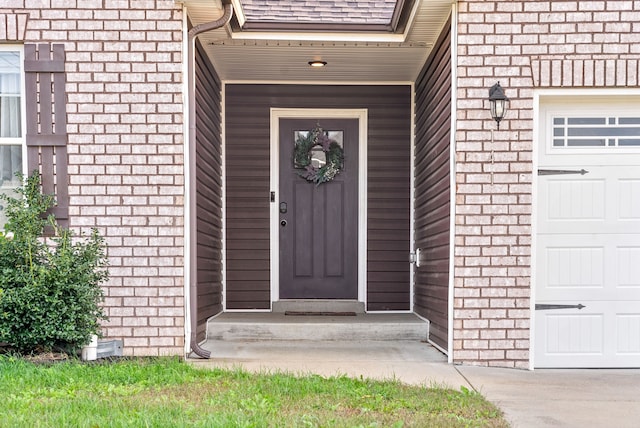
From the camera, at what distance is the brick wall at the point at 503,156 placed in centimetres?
470

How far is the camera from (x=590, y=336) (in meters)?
4.88

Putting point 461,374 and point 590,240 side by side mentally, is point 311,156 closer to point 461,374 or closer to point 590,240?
point 590,240

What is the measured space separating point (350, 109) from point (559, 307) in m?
2.95

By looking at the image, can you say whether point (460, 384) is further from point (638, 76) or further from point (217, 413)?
point (638, 76)

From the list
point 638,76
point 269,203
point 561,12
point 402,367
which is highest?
point 561,12

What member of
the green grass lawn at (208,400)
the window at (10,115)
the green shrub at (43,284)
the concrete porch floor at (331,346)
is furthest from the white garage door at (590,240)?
the window at (10,115)

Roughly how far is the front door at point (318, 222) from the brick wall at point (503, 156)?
6.98ft

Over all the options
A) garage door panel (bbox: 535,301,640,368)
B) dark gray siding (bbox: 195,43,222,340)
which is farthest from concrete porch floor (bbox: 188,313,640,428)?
dark gray siding (bbox: 195,43,222,340)

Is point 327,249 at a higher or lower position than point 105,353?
higher

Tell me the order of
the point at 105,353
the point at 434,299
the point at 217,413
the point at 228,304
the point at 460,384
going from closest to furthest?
the point at 217,413, the point at 460,384, the point at 105,353, the point at 434,299, the point at 228,304

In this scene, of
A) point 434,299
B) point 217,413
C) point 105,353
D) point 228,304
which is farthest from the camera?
point 228,304

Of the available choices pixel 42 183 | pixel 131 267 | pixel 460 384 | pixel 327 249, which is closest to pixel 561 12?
pixel 460 384

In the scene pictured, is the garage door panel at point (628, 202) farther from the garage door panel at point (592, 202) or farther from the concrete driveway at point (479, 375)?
the concrete driveway at point (479, 375)

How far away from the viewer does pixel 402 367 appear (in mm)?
4629
